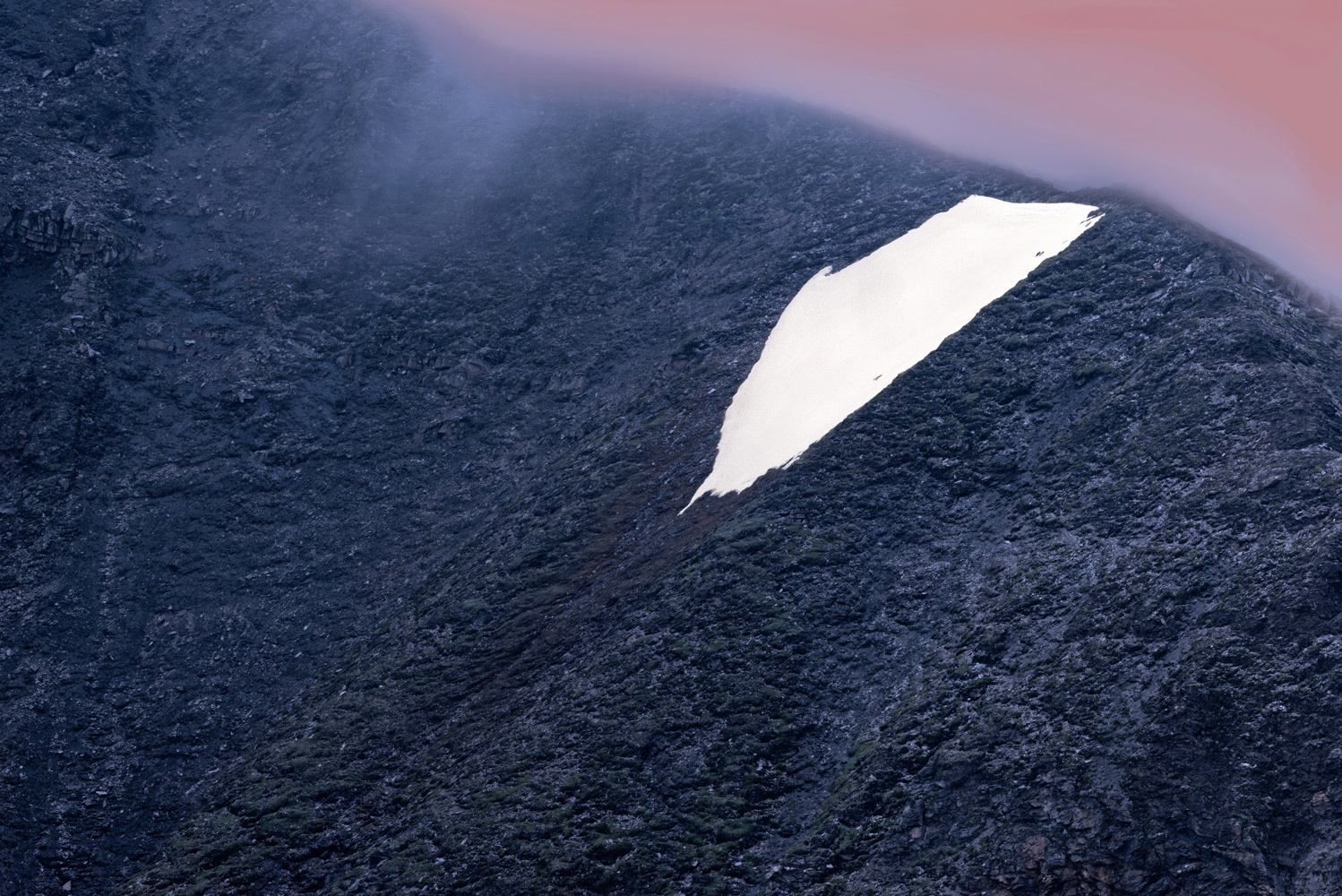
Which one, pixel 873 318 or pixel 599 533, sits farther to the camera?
pixel 873 318

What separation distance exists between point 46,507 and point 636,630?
50.3ft

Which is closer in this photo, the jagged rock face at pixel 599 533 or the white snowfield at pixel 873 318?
the jagged rock face at pixel 599 533

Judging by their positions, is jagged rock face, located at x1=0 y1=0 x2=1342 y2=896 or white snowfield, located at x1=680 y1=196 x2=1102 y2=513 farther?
white snowfield, located at x1=680 y1=196 x2=1102 y2=513

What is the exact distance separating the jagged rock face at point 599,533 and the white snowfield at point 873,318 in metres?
0.70

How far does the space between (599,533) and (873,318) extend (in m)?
8.66

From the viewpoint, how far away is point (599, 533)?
23078 millimetres

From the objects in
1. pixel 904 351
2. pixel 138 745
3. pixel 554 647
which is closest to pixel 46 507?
pixel 138 745

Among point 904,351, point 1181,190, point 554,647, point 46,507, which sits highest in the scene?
point 1181,190

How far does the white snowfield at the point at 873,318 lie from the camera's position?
23297 mm

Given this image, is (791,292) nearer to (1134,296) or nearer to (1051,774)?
(1134,296)

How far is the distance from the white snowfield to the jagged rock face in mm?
699

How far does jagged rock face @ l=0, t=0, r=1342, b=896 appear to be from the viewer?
14883 millimetres

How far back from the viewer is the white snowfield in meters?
23.3

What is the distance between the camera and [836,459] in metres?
21.5
